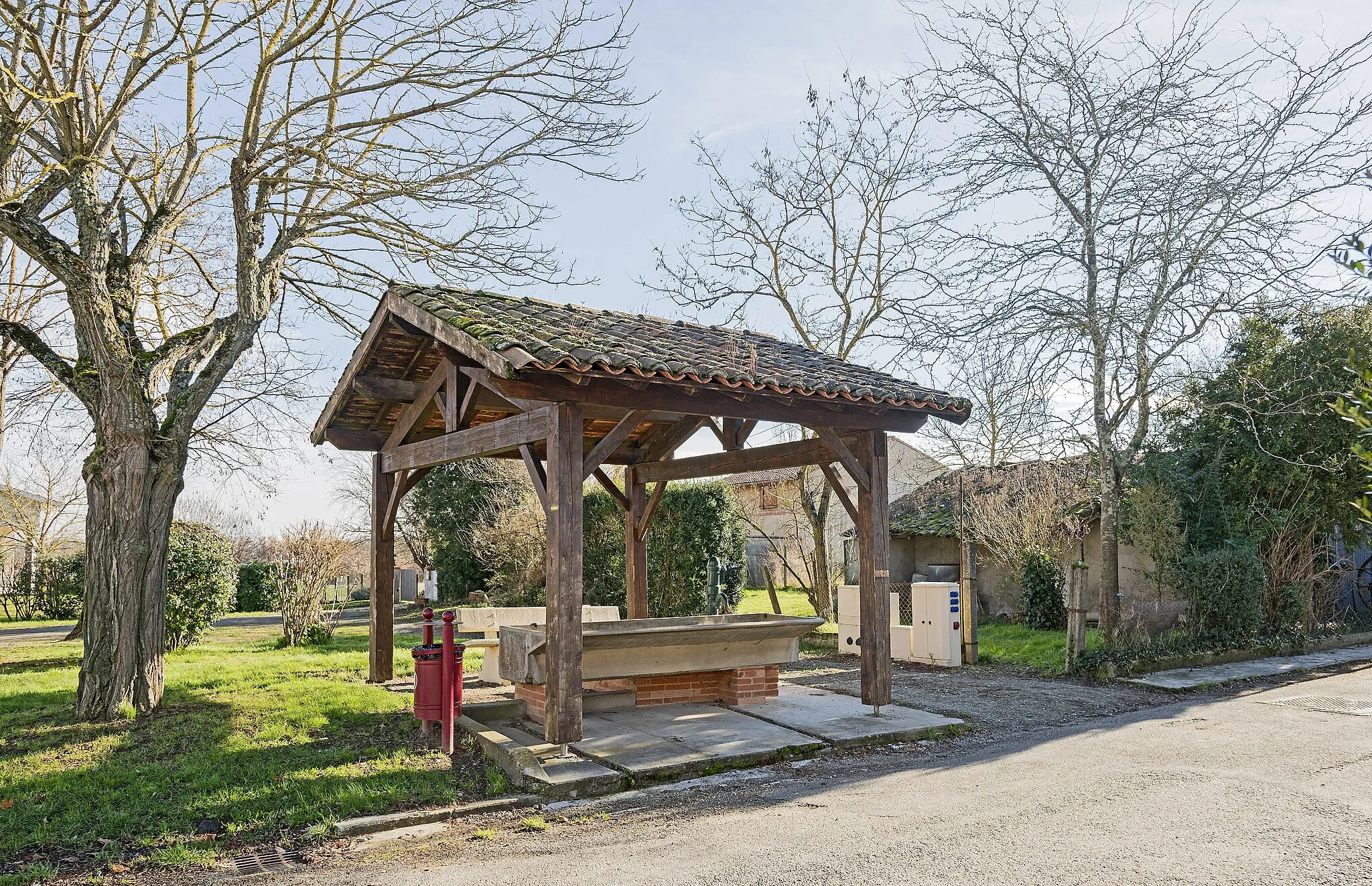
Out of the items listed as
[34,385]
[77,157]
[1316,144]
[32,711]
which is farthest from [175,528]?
[1316,144]

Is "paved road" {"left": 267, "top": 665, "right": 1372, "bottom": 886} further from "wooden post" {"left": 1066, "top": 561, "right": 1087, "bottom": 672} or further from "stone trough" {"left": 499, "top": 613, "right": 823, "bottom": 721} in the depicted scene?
"wooden post" {"left": 1066, "top": 561, "right": 1087, "bottom": 672}

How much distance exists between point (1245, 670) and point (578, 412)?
995cm

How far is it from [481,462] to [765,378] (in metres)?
15.0

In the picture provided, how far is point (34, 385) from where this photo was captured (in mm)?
13266

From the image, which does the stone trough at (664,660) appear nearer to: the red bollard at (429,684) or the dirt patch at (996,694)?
the red bollard at (429,684)

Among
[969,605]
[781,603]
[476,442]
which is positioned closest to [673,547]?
[969,605]

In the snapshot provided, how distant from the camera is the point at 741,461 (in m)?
9.82

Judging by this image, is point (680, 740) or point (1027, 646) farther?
point (1027, 646)

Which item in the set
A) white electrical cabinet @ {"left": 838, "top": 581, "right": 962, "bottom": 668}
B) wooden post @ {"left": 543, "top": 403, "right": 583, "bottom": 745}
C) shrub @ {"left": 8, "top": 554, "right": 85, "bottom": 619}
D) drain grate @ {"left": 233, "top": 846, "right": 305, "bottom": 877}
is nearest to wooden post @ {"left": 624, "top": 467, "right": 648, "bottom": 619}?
white electrical cabinet @ {"left": 838, "top": 581, "right": 962, "bottom": 668}

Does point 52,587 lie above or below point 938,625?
above

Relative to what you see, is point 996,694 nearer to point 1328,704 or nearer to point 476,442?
point 1328,704

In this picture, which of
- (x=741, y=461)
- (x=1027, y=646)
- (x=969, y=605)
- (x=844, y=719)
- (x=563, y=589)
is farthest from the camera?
(x=1027, y=646)

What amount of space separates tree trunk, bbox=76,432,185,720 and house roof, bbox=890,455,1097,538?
13.5 meters

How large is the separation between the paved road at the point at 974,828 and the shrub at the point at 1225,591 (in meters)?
5.38
